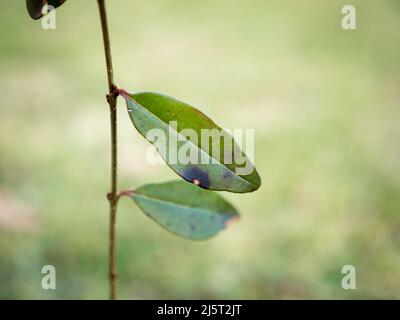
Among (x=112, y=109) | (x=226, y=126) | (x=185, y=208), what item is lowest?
(x=185, y=208)

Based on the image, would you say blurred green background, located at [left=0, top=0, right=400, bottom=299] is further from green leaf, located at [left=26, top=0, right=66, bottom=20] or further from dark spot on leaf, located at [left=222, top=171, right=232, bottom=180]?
green leaf, located at [left=26, top=0, right=66, bottom=20]

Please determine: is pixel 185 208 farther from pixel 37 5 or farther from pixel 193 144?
pixel 37 5

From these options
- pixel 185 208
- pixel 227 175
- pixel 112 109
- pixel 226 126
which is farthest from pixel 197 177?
pixel 226 126

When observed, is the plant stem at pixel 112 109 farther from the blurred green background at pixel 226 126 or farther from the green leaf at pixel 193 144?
the blurred green background at pixel 226 126

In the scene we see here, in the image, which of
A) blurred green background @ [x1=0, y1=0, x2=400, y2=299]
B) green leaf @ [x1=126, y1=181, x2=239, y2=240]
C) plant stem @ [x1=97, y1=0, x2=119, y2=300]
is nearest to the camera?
plant stem @ [x1=97, y1=0, x2=119, y2=300]

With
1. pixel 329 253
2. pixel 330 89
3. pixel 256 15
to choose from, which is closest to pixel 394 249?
pixel 329 253

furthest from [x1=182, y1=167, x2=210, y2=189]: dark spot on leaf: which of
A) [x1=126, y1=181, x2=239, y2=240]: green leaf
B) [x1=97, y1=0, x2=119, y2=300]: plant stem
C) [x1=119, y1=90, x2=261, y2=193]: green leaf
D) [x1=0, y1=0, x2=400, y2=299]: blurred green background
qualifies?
[x1=0, y1=0, x2=400, y2=299]: blurred green background
